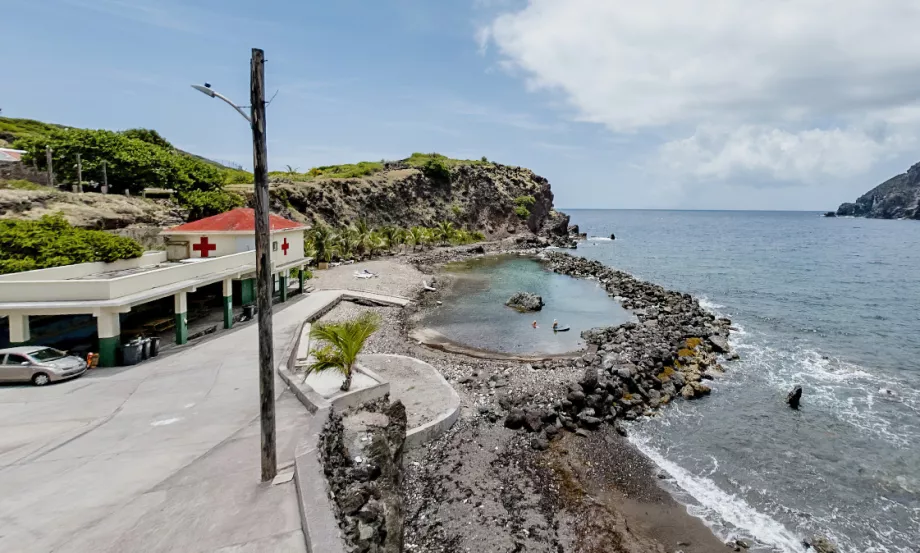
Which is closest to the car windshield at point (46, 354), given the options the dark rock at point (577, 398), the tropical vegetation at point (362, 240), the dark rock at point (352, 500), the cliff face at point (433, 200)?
the dark rock at point (352, 500)

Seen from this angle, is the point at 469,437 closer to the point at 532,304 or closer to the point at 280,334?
the point at 280,334

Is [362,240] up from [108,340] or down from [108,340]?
up

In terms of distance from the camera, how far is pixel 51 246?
21500mm

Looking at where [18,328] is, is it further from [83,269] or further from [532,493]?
[532,493]

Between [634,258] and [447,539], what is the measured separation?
8316 cm

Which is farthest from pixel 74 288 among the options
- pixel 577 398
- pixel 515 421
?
pixel 577 398

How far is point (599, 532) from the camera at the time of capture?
1255 cm

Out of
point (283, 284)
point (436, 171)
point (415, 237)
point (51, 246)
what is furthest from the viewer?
Result: point (436, 171)

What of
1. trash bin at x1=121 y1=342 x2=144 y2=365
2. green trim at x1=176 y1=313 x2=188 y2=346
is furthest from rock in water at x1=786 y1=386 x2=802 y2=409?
trash bin at x1=121 y1=342 x2=144 y2=365

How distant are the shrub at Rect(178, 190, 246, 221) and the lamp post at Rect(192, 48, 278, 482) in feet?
124

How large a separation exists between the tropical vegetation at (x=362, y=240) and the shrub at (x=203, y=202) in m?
8.87

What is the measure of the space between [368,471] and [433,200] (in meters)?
90.5

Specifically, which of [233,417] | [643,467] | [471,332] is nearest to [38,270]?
[233,417]

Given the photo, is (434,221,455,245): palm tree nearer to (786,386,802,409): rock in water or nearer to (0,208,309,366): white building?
(0,208,309,366): white building
